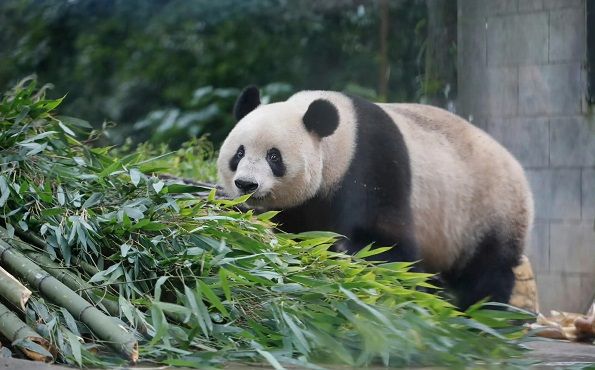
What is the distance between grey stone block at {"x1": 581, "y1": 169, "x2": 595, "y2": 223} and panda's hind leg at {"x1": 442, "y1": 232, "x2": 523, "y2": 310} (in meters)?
0.43

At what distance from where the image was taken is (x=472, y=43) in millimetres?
3867

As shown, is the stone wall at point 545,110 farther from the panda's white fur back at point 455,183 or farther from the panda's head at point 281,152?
the panda's head at point 281,152

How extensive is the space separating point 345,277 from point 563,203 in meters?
1.43

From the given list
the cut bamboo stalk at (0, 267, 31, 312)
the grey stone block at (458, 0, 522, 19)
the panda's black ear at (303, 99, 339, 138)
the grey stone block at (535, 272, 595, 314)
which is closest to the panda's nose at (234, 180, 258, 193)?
the panda's black ear at (303, 99, 339, 138)

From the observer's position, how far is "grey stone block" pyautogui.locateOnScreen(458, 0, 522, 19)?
12.2ft

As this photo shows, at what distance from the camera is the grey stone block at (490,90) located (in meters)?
3.92

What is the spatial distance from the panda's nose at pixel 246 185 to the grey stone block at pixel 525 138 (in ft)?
4.14

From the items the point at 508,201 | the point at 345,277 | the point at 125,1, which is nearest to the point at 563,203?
the point at 508,201

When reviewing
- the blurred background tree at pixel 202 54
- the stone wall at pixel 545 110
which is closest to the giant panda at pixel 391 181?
the stone wall at pixel 545 110

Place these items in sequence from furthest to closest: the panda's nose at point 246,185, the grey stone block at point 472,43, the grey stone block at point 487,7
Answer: the grey stone block at point 472,43
the grey stone block at point 487,7
the panda's nose at point 246,185

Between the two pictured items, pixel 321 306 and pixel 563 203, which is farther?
pixel 563 203

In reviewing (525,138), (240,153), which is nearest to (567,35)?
(525,138)

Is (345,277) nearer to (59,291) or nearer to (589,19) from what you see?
(59,291)

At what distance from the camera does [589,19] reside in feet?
11.6
